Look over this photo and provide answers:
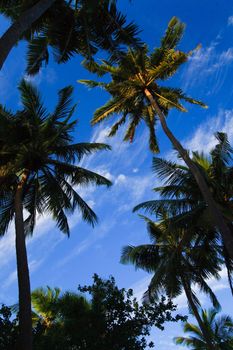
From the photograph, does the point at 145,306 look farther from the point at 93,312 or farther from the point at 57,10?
the point at 57,10

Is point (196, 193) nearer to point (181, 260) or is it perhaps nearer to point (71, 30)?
point (181, 260)

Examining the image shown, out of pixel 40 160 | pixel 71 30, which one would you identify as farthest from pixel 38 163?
pixel 71 30

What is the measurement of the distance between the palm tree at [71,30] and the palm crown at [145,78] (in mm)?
4788

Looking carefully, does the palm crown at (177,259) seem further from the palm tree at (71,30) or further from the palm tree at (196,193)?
the palm tree at (71,30)

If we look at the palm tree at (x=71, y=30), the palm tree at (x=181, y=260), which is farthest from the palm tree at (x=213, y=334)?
the palm tree at (x=71, y=30)

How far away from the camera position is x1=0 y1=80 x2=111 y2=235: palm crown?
1422 cm

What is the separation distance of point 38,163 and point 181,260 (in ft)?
29.7

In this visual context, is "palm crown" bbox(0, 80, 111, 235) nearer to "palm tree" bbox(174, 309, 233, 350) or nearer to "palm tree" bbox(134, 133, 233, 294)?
"palm tree" bbox(134, 133, 233, 294)

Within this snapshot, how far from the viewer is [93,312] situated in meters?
11.6

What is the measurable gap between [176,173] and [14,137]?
7.47 meters

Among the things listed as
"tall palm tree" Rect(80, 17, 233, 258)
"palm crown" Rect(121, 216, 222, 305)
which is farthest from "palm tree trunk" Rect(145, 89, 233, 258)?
"palm crown" Rect(121, 216, 222, 305)

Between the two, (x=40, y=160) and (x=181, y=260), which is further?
(x=181, y=260)

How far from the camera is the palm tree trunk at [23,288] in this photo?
8.78 meters

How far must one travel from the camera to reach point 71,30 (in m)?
12.2
